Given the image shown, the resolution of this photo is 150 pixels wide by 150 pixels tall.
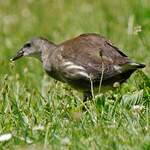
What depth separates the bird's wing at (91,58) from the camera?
6504 millimetres

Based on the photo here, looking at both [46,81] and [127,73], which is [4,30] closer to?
[46,81]

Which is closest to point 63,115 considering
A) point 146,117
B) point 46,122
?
point 46,122

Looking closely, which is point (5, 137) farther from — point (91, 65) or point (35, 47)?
point (35, 47)

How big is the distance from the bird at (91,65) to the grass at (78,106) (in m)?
0.11

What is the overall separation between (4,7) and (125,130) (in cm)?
832

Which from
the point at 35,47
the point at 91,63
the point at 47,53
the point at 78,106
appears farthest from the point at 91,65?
the point at 35,47

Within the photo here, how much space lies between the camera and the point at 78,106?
242 inches

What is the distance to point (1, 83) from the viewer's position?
6957 millimetres

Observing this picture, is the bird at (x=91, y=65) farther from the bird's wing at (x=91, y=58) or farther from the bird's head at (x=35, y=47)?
the bird's head at (x=35, y=47)

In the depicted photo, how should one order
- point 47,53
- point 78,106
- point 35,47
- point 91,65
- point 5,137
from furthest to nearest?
1. point 35,47
2. point 47,53
3. point 91,65
4. point 78,106
5. point 5,137

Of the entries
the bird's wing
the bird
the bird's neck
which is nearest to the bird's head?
the bird's neck

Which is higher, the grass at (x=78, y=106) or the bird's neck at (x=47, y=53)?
the bird's neck at (x=47, y=53)

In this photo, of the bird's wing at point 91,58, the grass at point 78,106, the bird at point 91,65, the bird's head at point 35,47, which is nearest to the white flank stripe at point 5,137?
the grass at point 78,106

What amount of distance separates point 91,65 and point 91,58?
0.23ft
